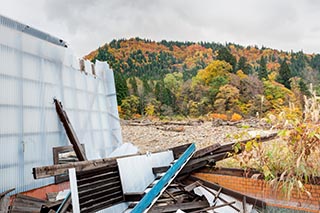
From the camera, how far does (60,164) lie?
3.48 meters

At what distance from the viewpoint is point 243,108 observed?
12.8m

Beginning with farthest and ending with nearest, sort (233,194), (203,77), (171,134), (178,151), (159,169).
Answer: (203,77) < (171,134) < (178,151) < (159,169) < (233,194)

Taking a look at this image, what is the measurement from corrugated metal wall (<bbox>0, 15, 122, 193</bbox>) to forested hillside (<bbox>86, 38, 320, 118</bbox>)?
6.90 m

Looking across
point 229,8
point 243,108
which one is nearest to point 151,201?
point 229,8

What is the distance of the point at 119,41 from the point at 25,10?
14854mm

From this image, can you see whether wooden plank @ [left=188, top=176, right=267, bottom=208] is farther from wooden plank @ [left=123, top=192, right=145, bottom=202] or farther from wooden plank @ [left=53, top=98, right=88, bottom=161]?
wooden plank @ [left=53, top=98, right=88, bottom=161]

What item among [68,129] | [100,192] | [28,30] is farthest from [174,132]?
[100,192]

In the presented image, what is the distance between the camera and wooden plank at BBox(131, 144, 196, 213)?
3426 mm

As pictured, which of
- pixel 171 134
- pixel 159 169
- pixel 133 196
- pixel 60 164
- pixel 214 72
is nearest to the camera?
pixel 60 164

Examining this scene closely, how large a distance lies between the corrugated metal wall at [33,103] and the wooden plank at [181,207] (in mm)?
2053

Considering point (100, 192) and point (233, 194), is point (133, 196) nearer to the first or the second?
point (100, 192)

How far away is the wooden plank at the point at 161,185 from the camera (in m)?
3.43

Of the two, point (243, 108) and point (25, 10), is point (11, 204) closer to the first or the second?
point (25, 10)

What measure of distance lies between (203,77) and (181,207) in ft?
40.3
